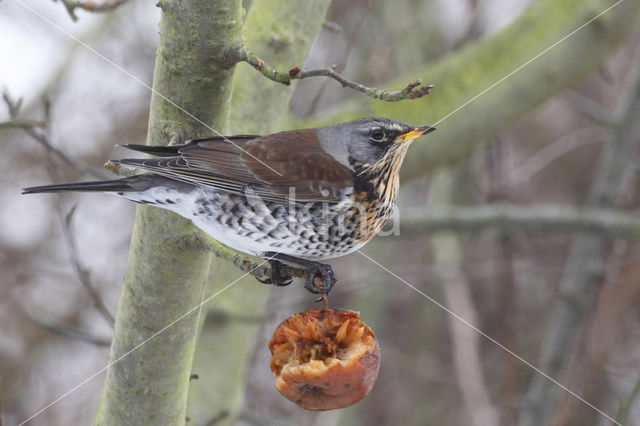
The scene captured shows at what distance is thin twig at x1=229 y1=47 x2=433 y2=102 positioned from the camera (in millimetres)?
1541

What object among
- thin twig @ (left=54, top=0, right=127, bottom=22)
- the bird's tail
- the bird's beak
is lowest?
the bird's tail

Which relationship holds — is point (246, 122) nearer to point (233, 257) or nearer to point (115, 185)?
point (115, 185)

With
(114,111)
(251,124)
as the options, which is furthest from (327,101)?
(251,124)

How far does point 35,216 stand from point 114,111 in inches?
46.6

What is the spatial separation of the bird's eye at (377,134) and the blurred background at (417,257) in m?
0.90

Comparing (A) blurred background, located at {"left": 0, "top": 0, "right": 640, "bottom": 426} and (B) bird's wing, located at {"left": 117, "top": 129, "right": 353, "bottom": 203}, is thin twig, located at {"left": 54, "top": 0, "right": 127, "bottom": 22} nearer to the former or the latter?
(B) bird's wing, located at {"left": 117, "top": 129, "right": 353, "bottom": 203}

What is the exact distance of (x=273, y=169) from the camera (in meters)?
2.45

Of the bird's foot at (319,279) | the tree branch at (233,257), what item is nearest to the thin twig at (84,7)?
the tree branch at (233,257)

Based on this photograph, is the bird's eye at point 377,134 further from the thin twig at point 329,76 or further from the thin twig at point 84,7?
the thin twig at point 84,7

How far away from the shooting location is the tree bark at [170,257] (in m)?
1.85

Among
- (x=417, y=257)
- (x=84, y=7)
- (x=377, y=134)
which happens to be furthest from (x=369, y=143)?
(x=417, y=257)

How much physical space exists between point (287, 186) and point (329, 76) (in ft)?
2.78

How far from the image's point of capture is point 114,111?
5.98m

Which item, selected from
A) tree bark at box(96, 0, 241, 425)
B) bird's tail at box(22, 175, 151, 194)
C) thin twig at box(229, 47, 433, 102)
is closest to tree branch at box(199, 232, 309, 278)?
tree bark at box(96, 0, 241, 425)
